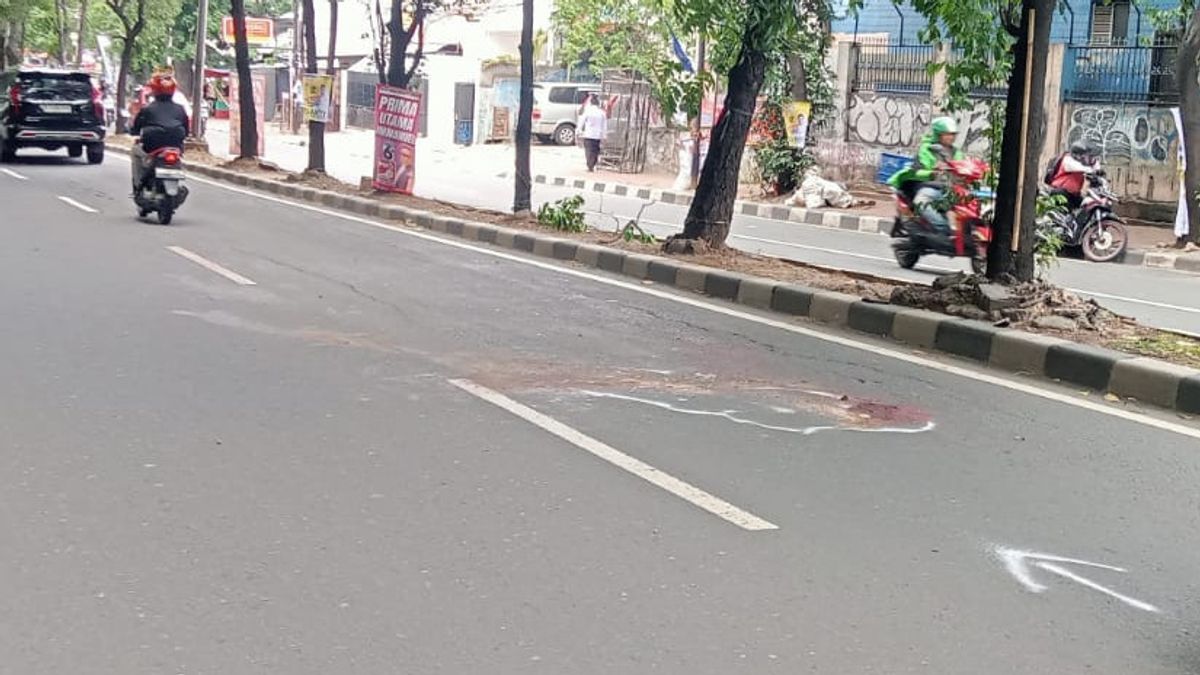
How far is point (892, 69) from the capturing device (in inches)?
1033

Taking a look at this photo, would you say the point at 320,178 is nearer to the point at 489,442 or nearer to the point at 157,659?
the point at 489,442

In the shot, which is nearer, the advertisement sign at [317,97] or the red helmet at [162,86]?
the red helmet at [162,86]

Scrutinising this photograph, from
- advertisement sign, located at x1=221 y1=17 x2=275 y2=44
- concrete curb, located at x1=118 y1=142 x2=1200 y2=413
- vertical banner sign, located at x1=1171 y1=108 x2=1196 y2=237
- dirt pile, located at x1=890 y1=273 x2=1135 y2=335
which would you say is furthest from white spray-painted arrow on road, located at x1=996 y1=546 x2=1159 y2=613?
advertisement sign, located at x1=221 y1=17 x2=275 y2=44

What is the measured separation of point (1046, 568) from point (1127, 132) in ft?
61.6

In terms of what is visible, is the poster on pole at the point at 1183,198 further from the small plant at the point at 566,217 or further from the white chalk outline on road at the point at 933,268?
the small plant at the point at 566,217

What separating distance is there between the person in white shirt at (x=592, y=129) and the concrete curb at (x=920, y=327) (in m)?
17.3

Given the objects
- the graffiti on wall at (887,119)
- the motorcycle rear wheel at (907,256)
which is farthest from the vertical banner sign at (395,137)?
the graffiti on wall at (887,119)

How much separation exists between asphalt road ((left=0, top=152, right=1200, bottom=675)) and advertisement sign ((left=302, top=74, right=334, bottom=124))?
13581mm

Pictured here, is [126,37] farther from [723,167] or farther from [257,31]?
[723,167]

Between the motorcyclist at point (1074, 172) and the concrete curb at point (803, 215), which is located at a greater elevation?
the motorcyclist at point (1074, 172)

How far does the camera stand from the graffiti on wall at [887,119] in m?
25.3

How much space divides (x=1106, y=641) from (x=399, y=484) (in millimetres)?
2649

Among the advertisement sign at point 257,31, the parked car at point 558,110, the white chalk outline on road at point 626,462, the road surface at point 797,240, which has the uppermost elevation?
the advertisement sign at point 257,31

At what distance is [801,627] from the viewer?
13.3ft
